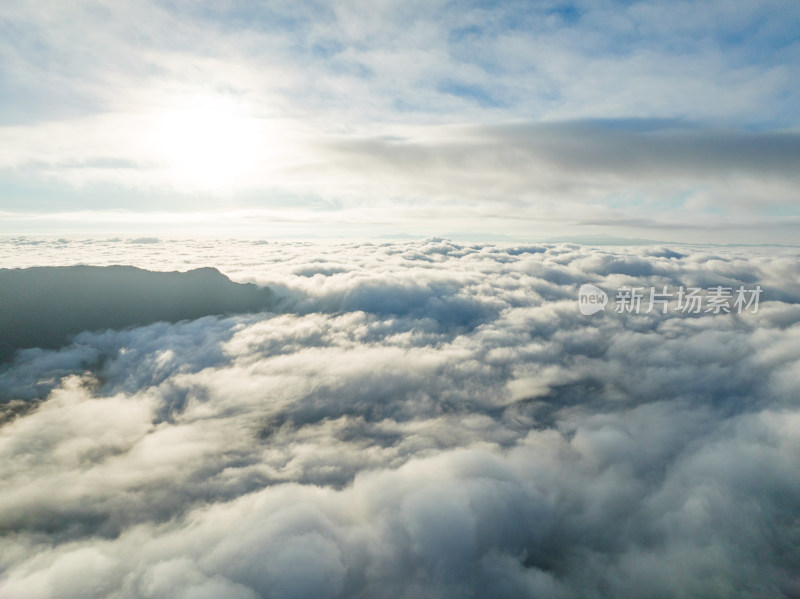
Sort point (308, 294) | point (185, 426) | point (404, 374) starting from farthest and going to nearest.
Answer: point (308, 294) < point (404, 374) < point (185, 426)

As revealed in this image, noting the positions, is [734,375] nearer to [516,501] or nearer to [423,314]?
[516,501]

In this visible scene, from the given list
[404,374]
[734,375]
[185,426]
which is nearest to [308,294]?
[404,374]

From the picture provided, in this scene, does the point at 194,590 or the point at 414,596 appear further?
the point at 414,596

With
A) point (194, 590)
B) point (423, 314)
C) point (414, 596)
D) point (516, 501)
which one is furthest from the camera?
point (423, 314)

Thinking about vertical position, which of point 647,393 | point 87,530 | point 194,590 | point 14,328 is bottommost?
point 87,530

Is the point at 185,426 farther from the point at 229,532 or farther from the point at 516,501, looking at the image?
the point at 516,501

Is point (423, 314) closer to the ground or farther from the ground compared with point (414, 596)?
farther from the ground
